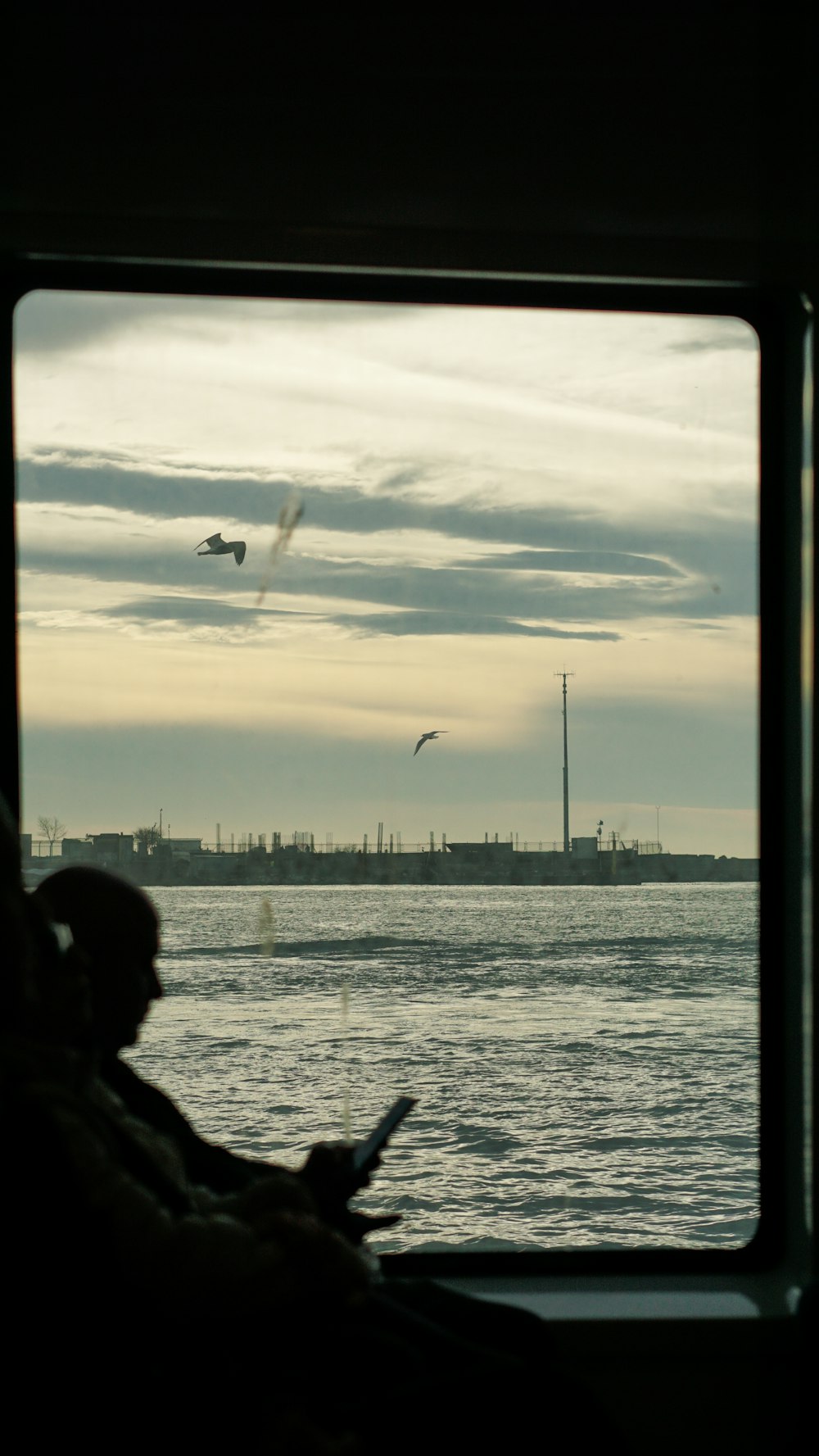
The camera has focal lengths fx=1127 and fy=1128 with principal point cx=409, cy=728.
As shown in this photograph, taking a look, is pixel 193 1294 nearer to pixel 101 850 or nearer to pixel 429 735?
pixel 101 850

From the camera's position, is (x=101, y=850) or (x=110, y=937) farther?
(x=101, y=850)

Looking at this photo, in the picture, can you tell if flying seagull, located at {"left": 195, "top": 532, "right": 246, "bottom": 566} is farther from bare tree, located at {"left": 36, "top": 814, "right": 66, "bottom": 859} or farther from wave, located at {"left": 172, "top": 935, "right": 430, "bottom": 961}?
wave, located at {"left": 172, "top": 935, "right": 430, "bottom": 961}

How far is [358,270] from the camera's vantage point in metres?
2.19

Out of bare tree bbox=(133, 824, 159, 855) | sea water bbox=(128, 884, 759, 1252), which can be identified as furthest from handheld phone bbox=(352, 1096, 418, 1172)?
sea water bbox=(128, 884, 759, 1252)

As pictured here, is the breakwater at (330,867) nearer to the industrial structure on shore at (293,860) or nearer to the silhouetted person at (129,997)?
the industrial structure on shore at (293,860)

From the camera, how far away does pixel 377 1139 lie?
1546 mm

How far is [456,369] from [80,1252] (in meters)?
2.46

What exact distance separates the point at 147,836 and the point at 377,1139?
3.94 feet

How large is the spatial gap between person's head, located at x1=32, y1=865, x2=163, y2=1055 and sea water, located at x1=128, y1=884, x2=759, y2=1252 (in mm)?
27508

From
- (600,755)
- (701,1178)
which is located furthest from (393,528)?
(701,1178)

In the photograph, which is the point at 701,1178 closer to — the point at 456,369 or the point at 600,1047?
the point at 600,1047

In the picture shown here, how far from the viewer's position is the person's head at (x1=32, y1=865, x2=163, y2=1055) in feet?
4.74

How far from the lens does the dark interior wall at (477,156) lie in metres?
1.59

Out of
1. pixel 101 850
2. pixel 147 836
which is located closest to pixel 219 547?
pixel 147 836
